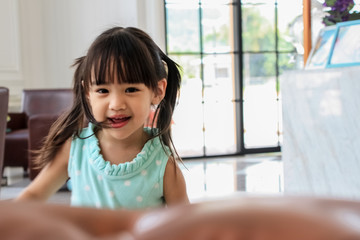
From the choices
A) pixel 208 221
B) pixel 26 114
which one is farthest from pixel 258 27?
pixel 208 221

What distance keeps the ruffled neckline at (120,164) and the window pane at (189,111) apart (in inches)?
206

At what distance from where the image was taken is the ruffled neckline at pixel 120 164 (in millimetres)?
1152

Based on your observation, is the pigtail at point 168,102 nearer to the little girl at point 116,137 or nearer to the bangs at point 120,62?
the little girl at point 116,137

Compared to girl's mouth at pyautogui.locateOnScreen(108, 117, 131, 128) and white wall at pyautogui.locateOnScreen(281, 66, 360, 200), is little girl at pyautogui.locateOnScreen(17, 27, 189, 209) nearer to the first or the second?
girl's mouth at pyautogui.locateOnScreen(108, 117, 131, 128)

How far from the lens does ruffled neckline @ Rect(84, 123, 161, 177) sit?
1152 mm

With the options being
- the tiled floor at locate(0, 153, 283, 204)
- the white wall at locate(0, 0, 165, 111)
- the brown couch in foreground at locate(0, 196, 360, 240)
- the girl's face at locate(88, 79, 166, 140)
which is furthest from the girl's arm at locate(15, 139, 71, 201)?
the white wall at locate(0, 0, 165, 111)

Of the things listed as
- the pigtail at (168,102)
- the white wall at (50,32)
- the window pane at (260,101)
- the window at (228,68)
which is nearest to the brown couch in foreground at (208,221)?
the pigtail at (168,102)

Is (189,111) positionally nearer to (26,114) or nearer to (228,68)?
(228,68)

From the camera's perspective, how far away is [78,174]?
118cm

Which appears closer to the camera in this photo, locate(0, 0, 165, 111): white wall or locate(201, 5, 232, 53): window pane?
locate(0, 0, 165, 111): white wall

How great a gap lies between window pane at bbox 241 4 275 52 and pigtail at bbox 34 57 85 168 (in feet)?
18.4

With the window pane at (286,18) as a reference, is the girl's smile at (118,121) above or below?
below

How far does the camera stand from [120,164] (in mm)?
1159

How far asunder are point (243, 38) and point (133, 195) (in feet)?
18.8
